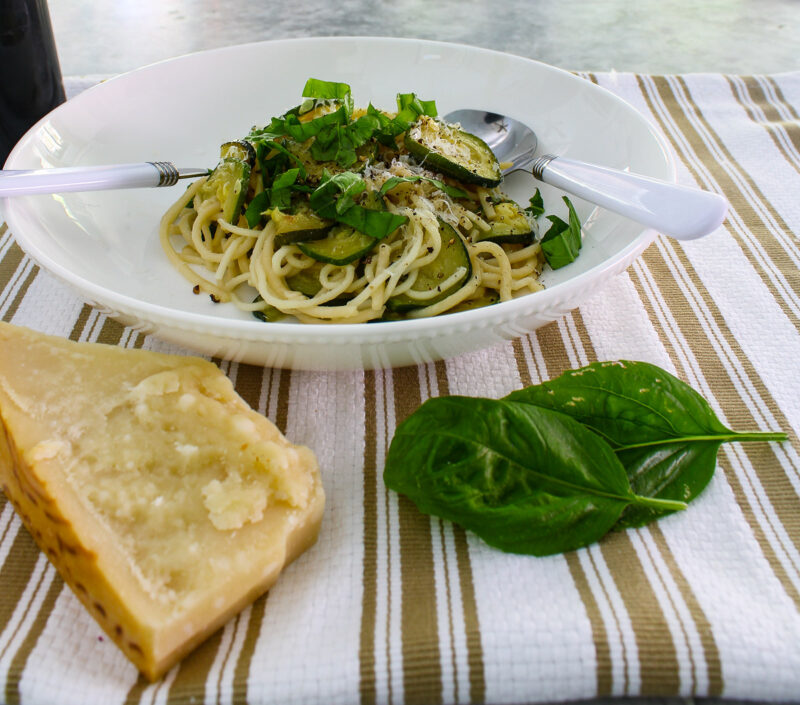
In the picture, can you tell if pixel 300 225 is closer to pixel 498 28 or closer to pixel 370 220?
pixel 370 220

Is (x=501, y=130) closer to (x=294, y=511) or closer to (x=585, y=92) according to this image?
(x=585, y=92)

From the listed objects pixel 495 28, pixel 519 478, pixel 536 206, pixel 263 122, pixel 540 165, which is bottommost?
pixel 495 28

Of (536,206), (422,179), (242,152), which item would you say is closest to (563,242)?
(536,206)

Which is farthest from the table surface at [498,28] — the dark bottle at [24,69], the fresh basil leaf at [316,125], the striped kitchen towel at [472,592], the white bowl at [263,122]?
the striped kitchen towel at [472,592]

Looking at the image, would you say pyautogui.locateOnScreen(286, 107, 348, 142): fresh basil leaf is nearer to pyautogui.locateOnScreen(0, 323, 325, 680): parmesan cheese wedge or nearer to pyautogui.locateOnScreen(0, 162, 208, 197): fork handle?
pyautogui.locateOnScreen(0, 162, 208, 197): fork handle

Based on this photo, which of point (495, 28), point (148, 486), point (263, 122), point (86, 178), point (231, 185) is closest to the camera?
point (148, 486)

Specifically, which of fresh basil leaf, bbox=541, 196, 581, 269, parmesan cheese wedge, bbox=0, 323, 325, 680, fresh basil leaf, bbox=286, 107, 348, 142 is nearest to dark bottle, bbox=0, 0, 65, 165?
fresh basil leaf, bbox=286, 107, 348, 142
